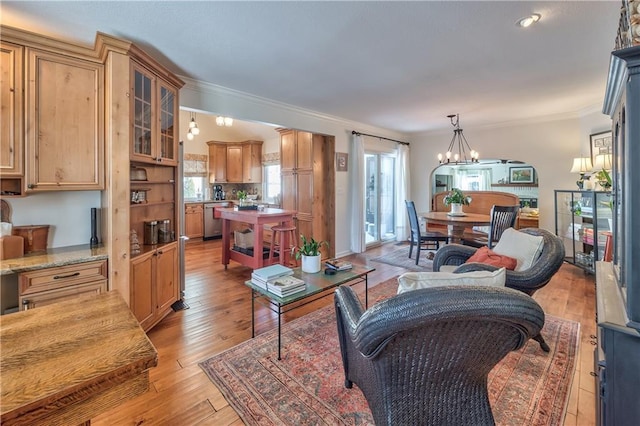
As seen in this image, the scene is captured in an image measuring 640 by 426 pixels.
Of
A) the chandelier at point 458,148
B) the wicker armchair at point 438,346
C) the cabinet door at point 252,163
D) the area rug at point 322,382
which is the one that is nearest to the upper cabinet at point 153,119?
the area rug at point 322,382

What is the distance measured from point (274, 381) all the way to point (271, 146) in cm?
615

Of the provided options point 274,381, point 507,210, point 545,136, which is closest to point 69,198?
point 274,381

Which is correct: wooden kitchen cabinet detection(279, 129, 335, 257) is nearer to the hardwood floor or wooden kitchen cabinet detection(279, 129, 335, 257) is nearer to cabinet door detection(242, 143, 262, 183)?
the hardwood floor

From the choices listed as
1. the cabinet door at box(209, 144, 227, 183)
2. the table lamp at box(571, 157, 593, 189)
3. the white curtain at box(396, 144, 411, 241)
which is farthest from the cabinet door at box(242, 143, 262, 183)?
the table lamp at box(571, 157, 593, 189)

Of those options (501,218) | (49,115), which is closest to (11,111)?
(49,115)

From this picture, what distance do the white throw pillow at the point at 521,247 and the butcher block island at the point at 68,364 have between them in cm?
265

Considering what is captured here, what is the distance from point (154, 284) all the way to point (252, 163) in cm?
517

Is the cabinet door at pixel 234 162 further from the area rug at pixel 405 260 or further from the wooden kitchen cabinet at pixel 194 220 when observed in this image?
the area rug at pixel 405 260

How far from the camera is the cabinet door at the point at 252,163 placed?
7430mm

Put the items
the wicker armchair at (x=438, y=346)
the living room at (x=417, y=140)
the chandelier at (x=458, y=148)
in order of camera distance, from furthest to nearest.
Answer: the chandelier at (x=458, y=148), the living room at (x=417, y=140), the wicker armchair at (x=438, y=346)

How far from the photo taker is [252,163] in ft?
24.4

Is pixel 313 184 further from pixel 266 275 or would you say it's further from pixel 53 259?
pixel 53 259

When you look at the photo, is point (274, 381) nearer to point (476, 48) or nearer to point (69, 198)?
point (69, 198)

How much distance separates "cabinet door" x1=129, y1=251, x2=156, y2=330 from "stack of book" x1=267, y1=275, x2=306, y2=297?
3.71 ft
